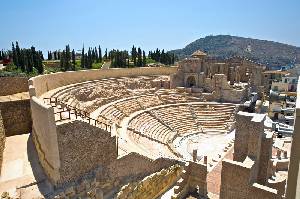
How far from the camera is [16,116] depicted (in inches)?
567

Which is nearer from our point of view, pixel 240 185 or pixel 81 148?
pixel 240 185

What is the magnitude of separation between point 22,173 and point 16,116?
548cm

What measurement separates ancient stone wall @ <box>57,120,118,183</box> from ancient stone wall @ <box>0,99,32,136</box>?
6.24m

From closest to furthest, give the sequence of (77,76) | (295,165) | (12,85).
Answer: (295,165) < (12,85) < (77,76)

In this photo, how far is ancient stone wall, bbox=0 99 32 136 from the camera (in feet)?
46.6

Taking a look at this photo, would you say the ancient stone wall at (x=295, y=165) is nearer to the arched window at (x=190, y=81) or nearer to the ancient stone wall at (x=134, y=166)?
the ancient stone wall at (x=134, y=166)

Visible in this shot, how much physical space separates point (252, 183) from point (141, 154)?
5.65 meters

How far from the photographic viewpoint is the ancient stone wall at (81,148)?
382 inches

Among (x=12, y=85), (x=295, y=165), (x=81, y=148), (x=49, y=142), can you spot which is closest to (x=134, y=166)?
(x=81, y=148)

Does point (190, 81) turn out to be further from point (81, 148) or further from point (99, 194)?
point (99, 194)

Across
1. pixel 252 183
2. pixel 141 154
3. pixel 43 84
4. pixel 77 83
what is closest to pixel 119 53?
pixel 77 83

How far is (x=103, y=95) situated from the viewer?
22781 mm

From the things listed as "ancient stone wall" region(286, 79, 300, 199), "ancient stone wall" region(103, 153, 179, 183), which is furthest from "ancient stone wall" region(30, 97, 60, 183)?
"ancient stone wall" region(286, 79, 300, 199)

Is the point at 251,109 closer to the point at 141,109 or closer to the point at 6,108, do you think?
the point at 141,109
